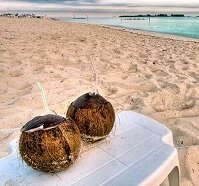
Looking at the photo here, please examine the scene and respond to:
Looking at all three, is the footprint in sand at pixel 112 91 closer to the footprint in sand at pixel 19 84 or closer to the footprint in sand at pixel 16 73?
the footprint in sand at pixel 19 84

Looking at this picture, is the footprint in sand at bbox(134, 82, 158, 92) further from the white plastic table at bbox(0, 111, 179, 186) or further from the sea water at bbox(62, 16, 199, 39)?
the sea water at bbox(62, 16, 199, 39)

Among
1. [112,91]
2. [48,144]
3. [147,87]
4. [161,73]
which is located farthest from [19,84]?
[48,144]

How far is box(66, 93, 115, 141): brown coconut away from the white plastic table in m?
0.08

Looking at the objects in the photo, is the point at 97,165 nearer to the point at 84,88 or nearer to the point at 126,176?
the point at 126,176

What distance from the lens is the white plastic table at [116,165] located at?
1.21m

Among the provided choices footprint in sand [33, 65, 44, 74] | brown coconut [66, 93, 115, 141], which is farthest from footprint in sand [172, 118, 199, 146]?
footprint in sand [33, 65, 44, 74]

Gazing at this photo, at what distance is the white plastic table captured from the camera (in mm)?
1206

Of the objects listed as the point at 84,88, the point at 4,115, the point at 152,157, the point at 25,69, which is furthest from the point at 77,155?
the point at 25,69

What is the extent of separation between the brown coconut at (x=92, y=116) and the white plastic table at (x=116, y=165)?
0.08 meters

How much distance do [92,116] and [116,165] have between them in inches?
9.8

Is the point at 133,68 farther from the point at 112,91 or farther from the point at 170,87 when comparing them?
the point at 112,91

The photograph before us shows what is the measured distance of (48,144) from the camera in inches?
46.1

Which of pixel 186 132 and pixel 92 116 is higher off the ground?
pixel 92 116

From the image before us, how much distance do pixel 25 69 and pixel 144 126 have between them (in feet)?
10.7
